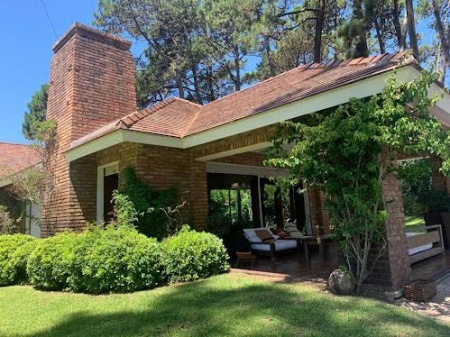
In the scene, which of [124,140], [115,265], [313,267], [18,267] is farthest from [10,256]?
[313,267]

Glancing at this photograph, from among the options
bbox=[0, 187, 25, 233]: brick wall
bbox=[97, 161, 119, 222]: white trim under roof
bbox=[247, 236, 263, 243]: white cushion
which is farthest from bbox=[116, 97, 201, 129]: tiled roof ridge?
bbox=[0, 187, 25, 233]: brick wall

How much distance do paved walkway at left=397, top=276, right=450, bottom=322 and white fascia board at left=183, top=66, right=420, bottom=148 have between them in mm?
3204

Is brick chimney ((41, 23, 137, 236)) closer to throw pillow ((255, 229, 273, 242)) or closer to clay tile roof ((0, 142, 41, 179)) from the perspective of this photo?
throw pillow ((255, 229, 273, 242))

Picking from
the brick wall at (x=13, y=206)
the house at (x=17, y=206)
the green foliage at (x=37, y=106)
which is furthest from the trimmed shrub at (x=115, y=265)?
the green foliage at (x=37, y=106)

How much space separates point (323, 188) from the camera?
6051 millimetres

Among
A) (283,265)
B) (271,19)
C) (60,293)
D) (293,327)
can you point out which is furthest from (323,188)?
(271,19)

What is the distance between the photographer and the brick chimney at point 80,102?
34.4 ft

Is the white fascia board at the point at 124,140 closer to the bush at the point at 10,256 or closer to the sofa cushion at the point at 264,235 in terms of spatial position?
the bush at the point at 10,256

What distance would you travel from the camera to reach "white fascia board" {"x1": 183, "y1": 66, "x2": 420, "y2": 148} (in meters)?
5.50

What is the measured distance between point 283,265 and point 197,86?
16377 mm

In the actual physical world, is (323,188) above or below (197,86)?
below

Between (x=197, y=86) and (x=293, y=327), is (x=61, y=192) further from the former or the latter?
(x=197, y=86)

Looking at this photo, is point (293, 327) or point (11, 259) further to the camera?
point (11, 259)

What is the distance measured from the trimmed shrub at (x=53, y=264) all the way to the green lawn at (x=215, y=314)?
468 mm
